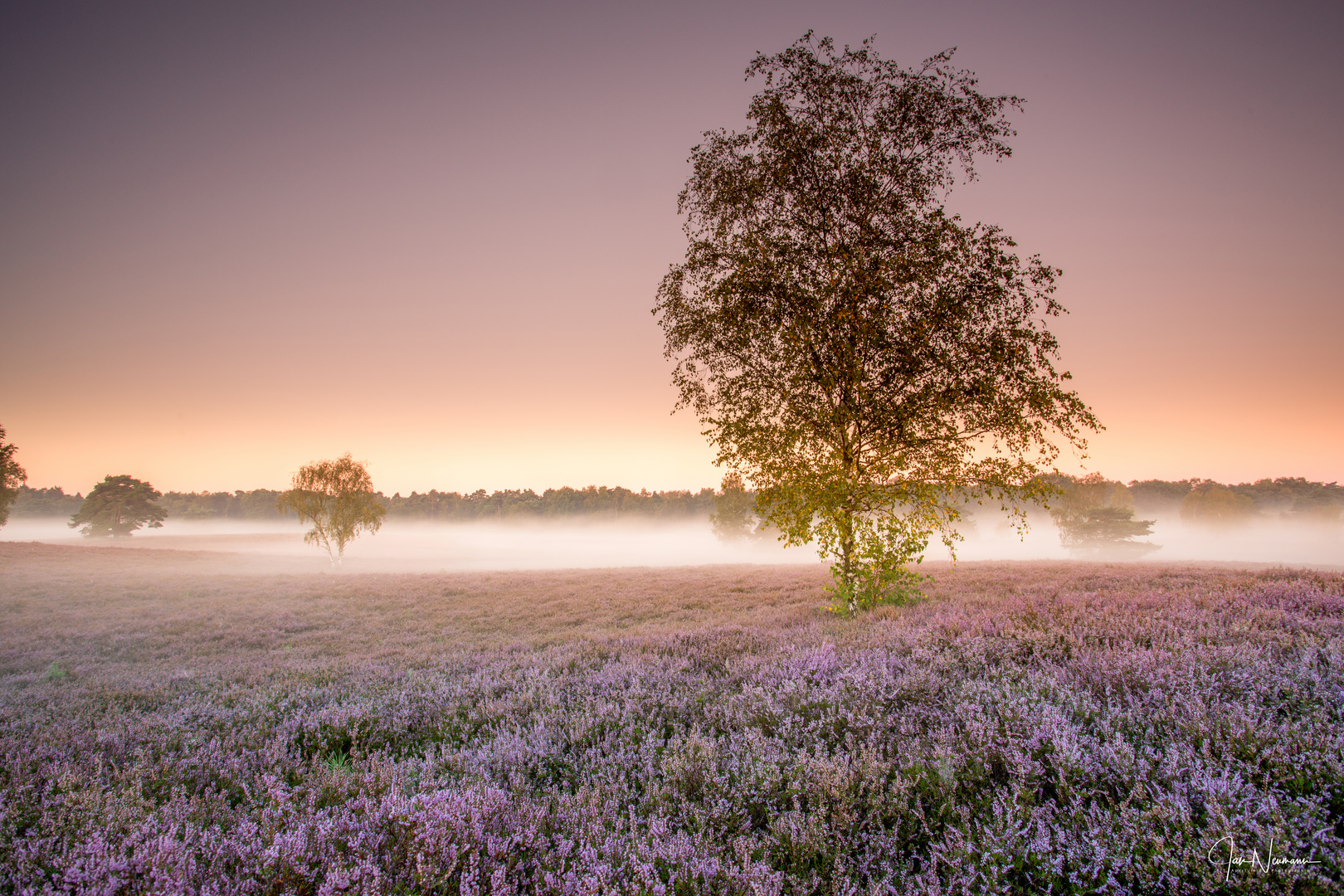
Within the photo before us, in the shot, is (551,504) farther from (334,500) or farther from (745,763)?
(745,763)

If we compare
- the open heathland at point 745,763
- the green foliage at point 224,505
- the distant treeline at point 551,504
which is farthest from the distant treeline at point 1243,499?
the green foliage at point 224,505

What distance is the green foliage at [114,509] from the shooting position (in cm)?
7262

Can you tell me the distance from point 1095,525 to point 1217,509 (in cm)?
4179

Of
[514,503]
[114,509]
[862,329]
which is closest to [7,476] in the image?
[114,509]

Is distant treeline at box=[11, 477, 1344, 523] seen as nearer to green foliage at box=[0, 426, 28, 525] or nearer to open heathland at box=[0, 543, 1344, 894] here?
green foliage at box=[0, 426, 28, 525]

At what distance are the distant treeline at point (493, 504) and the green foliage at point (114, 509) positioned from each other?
4815 centimetres

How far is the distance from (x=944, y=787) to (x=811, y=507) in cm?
670

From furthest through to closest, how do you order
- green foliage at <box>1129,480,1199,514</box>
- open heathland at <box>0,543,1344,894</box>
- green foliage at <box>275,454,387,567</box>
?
green foliage at <box>1129,480,1199,514</box>
green foliage at <box>275,454,387,567</box>
open heathland at <box>0,543,1344,894</box>

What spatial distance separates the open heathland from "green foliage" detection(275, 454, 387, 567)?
117 ft

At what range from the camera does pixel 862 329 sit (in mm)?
9203

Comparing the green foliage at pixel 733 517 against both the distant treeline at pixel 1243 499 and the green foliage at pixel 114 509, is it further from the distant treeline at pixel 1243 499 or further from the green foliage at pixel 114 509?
the green foliage at pixel 114 509

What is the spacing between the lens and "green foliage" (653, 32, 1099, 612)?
9133 millimetres

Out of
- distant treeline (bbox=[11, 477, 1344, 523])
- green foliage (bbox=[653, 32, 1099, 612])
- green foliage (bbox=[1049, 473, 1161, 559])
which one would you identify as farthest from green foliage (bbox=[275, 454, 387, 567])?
distant treeline (bbox=[11, 477, 1344, 523])

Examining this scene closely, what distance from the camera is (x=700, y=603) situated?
46.0 feet
